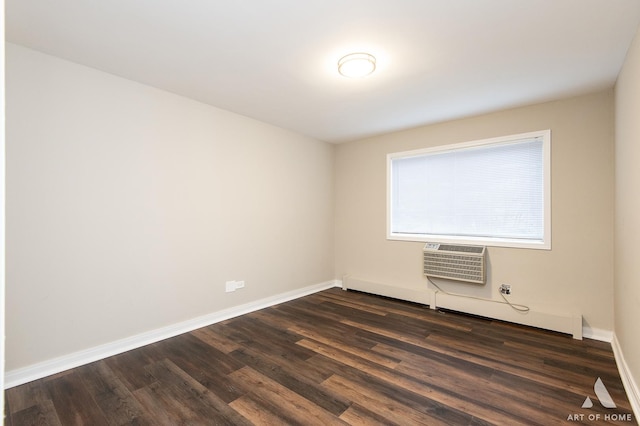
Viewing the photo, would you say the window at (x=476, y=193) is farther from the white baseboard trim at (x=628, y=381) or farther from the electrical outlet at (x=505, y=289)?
the white baseboard trim at (x=628, y=381)

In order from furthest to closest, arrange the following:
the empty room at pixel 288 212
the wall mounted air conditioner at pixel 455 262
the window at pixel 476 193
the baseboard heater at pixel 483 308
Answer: the wall mounted air conditioner at pixel 455 262 → the window at pixel 476 193 → the baseboard heater at pixel 483 308 → the empty room at pixel 288 212

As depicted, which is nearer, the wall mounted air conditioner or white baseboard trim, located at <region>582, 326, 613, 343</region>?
white baseboard trim, located at <region>582, 326, 613, 343</region>

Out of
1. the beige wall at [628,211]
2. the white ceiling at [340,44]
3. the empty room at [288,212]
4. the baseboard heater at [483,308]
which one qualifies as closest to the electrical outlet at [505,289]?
the empty room at [288,212]

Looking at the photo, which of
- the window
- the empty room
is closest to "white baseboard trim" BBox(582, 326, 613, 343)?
the empty room

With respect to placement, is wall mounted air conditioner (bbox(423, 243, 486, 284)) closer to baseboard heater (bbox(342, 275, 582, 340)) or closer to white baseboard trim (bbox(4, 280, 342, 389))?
baseboard heater (bbox(342, 275, 582, 340))

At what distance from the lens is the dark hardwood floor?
1.85m

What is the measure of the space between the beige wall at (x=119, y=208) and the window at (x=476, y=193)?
194 cm

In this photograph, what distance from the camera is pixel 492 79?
2703 mm

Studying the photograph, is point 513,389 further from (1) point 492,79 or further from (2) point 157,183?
(2) point 157,183

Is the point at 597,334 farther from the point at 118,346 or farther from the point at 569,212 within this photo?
the point at 118,346

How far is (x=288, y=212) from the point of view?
432cm

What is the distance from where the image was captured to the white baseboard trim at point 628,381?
185cm

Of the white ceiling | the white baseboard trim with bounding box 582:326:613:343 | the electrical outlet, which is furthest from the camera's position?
the electrical outlet

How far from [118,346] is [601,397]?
372cm
